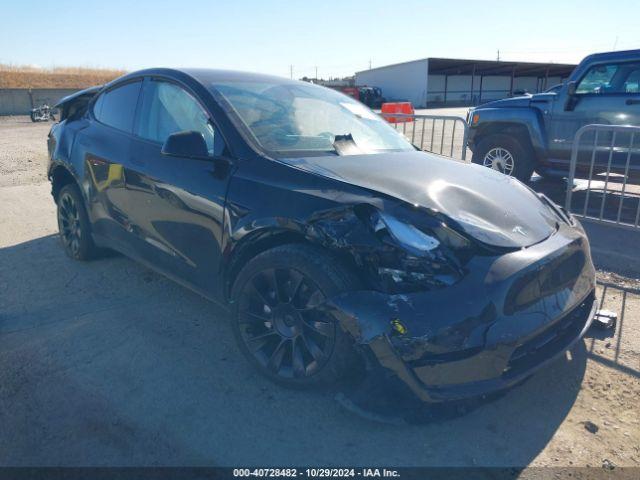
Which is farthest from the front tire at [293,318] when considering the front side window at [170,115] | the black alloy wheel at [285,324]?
Answer: the front side window at [170,115]

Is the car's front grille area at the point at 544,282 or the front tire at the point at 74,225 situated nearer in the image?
the car's front grille area at the point at 544,282

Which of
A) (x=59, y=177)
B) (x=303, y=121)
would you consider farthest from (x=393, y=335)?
(x=59, y=177)

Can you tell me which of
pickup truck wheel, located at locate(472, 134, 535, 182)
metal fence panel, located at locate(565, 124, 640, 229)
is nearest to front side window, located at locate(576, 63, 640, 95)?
metal fence panel, located at locate(565, 124, 640, 229)

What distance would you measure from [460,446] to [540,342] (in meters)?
0.65

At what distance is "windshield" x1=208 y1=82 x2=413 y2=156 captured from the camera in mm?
3131

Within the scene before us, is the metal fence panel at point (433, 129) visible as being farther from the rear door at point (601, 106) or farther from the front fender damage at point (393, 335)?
the front fender damage at point (393, 335)

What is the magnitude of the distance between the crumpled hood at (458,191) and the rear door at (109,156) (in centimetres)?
164

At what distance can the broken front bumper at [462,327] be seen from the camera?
7.16ft

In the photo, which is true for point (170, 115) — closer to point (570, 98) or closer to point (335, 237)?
point (335, 237)

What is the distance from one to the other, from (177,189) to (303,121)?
38.7 inches

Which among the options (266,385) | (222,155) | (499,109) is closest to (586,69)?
(499,109)

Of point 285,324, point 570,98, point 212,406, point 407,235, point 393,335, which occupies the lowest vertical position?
point 212,406

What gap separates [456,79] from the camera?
50.1 metres

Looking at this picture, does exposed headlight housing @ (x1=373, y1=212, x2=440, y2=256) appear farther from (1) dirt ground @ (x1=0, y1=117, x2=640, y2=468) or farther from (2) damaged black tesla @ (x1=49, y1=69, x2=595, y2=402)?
(1) dirt ground @ (x1=0, y1=117, x2=640, y2=468)
